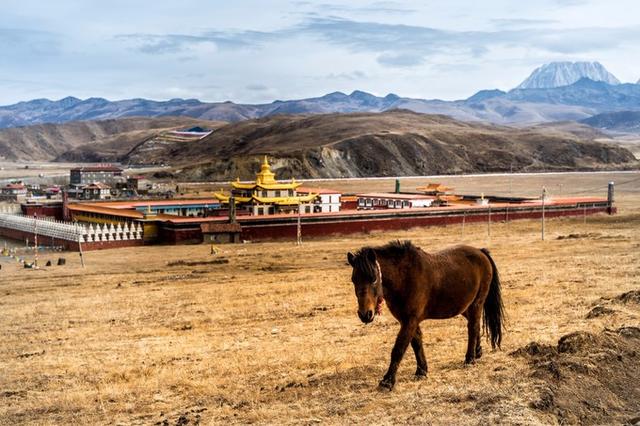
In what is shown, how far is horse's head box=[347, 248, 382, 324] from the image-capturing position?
9.42 m

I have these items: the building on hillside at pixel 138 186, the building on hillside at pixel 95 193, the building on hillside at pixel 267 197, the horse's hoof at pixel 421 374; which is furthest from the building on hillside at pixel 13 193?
the horse's hoof at pixel 421 374

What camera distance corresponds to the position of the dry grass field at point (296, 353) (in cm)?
950

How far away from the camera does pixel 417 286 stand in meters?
10.2

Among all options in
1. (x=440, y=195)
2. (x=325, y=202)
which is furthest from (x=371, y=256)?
(x=440, y=195)

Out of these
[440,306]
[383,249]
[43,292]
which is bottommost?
[43,292]

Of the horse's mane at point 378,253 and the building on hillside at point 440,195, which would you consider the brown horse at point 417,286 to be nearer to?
the horse's mane at point 378,253

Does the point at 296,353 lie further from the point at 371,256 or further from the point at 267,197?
the point at 267,197

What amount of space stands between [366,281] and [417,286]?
1084 mm

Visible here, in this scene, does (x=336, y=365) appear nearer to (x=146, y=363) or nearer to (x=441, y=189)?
(x=146, y=363)

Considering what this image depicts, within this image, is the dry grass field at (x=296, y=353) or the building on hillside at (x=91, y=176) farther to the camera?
the building on hillside at (x=91, y=176)

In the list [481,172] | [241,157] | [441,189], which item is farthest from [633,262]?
[481,172]

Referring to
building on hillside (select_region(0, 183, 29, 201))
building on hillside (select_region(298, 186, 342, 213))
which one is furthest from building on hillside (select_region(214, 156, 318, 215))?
building on hillside (select_region(0, 183, 29, 201))

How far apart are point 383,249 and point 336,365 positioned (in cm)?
333

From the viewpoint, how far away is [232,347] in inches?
616
